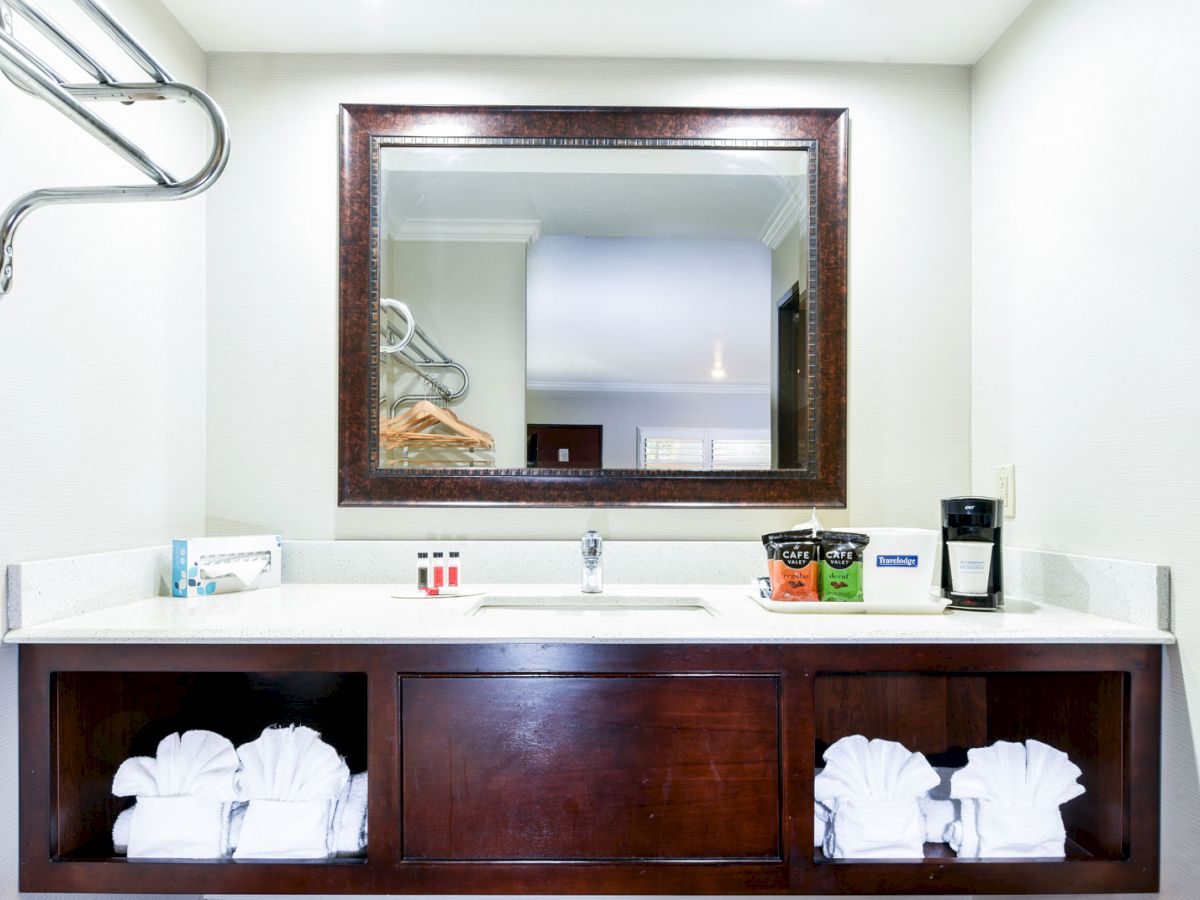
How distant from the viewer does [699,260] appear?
1.92 m

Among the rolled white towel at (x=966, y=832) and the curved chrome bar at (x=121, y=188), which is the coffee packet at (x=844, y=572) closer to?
the rolled white towel at (x=966, y=832)

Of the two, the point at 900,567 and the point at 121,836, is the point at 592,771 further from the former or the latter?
the point at 121,836

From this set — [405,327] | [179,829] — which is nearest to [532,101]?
[405,327]

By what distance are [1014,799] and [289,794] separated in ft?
4.28

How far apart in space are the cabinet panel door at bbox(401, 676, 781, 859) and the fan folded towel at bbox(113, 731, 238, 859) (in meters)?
0.34

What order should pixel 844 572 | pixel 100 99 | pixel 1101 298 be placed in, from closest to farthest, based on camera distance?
1. pixel 100 99
2. pixel 1101 298
3. pixel 844 572

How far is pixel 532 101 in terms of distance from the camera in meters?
1.95

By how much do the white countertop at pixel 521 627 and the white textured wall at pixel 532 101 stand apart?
40 centimetres

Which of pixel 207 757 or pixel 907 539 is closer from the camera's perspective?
pixel 207 757

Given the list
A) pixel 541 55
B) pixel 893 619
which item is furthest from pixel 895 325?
pixel 541 55

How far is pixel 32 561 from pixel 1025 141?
217 centimetres

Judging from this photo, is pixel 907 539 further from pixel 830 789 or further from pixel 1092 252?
pixel 1092 252

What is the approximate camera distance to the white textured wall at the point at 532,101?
1.92 metres

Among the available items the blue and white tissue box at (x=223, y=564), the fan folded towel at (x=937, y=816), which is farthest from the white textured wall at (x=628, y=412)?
the fan folded towel at (x=937, y=816)
